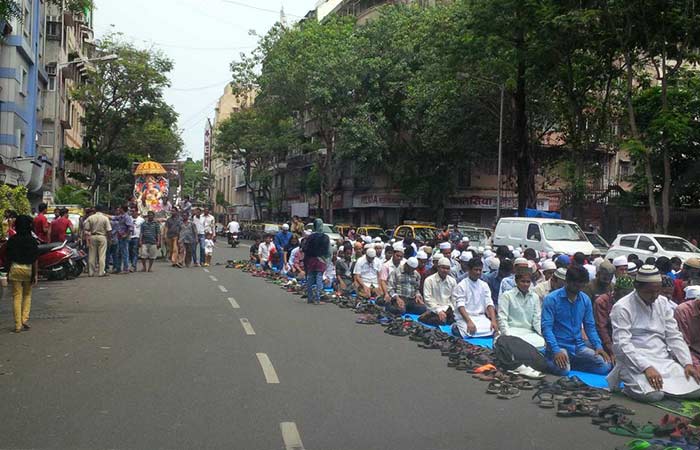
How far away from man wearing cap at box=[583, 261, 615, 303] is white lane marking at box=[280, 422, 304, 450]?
19.0ft

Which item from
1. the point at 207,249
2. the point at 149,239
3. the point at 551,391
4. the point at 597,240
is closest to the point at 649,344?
the point at 551,391

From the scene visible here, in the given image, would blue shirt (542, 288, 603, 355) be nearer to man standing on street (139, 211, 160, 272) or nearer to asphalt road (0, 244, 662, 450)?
asphalt road (0, 244, 662, 450)

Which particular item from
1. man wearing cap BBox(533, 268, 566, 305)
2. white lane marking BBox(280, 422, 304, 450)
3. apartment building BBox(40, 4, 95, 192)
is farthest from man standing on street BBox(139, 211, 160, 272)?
white lane marking BBox(280, 422, 304, 450)

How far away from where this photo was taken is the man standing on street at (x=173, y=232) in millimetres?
26141

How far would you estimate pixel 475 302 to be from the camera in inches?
466

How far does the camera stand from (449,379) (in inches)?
350

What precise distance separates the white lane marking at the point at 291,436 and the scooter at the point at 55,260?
47.3 feet

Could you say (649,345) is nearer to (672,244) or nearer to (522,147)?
(672,244)

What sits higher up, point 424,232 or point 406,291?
point 424,232

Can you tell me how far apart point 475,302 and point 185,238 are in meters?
16.3

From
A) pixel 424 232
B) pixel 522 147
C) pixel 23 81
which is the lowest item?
pixel 424 232

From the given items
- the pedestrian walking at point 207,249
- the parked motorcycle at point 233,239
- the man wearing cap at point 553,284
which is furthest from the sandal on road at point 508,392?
the parked motorcycle at point 233,239

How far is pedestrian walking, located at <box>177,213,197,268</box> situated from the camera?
85.3ft

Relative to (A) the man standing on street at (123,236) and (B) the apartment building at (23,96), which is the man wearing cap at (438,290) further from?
(B) the apartment building at (23,96)
